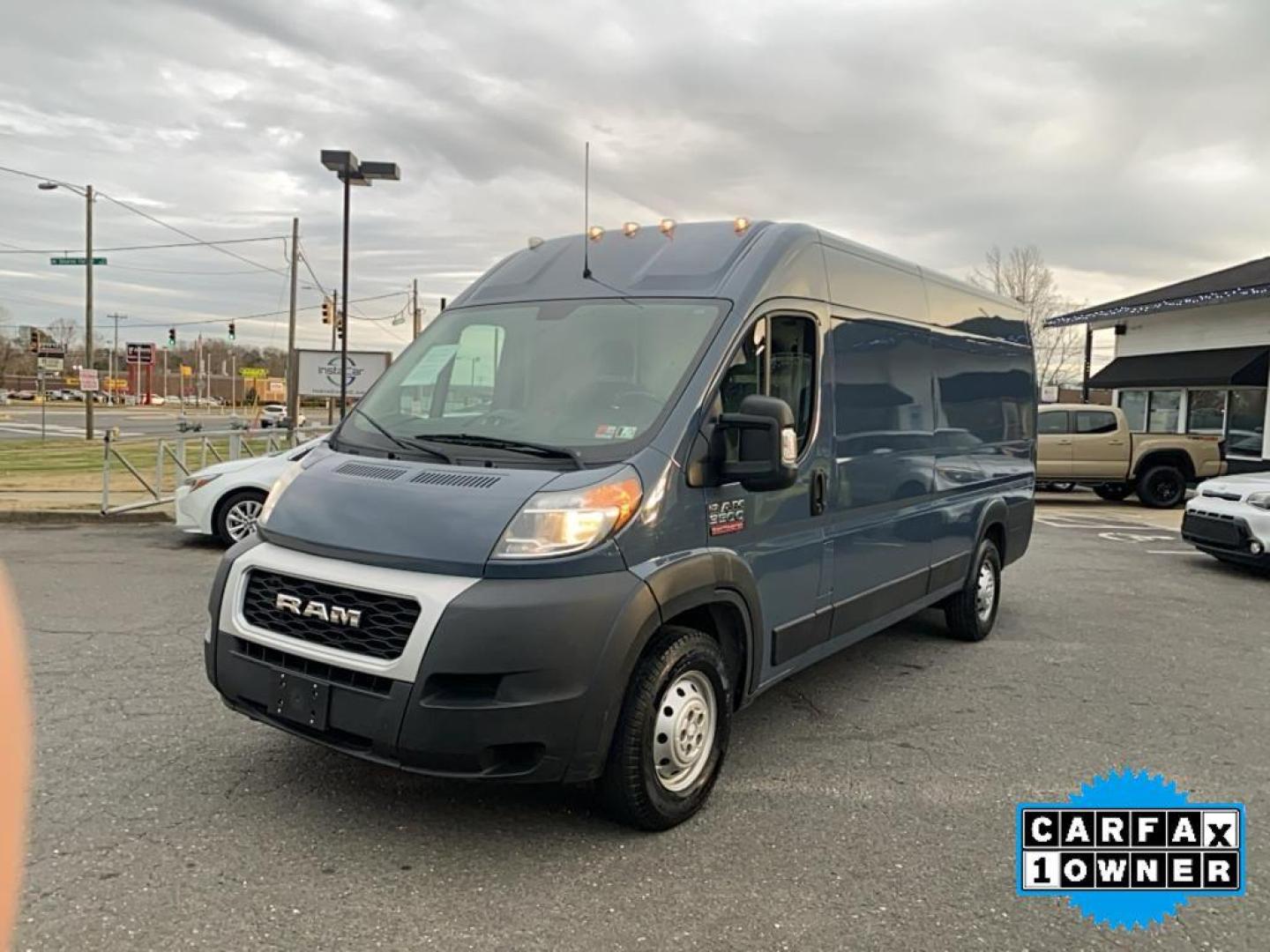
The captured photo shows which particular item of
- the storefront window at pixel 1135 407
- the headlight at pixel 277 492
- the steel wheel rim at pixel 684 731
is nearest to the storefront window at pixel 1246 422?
the storefront window at pixel 1135 407

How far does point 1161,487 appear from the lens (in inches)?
701

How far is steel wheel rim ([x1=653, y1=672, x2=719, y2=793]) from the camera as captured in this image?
349cm

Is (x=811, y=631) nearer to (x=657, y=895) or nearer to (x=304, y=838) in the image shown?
(x=657, y=895)

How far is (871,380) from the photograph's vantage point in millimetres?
4910

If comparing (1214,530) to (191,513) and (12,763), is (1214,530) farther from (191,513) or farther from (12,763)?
(191,513)

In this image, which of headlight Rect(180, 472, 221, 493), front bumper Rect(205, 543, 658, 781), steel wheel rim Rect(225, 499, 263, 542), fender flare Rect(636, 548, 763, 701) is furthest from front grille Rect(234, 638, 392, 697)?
headlight Rect(180, 472, 221, 493)

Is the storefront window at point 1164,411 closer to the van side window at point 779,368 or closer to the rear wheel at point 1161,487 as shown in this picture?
the rear wheel at point 1161,487

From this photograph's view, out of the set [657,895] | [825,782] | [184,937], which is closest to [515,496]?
[657,895]

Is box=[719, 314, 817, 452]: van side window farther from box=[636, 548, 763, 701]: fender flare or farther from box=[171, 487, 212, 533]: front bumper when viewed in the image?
box=[171, 487, 212, 533]: front bumper

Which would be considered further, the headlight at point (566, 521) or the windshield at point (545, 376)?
the windshield at point (545, 376)

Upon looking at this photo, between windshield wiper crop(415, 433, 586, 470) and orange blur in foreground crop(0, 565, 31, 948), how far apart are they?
205cm

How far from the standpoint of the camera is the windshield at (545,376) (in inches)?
145

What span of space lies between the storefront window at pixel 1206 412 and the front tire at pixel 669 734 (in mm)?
22410

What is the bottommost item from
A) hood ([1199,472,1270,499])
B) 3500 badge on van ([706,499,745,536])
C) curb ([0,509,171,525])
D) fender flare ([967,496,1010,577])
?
curb ([0,509,171,525])
